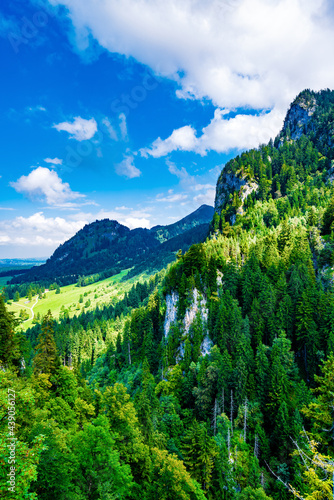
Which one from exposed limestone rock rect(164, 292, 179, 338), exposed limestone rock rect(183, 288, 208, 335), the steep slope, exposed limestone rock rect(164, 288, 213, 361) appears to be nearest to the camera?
exposed limestone rock rect(164, 288, 213, 361)

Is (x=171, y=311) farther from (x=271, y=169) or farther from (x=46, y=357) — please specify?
(x=271, y=169)

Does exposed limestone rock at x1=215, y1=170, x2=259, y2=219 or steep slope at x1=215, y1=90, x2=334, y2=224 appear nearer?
steep slope at x1=215, y1=90, x2=334, y2=224

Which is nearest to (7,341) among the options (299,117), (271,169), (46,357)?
(46,357)

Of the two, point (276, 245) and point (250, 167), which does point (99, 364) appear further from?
point (250, 167)

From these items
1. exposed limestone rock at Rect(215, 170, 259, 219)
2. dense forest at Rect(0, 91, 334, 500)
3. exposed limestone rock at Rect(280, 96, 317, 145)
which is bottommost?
dense forest at Rect(0, 91, 334, 500)

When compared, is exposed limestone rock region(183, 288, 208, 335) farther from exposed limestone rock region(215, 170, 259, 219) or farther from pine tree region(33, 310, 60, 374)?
exposed limestone rock region(215, 170, 259, 219)

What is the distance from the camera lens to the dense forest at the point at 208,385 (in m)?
19.4

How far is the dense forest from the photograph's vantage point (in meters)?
19.4

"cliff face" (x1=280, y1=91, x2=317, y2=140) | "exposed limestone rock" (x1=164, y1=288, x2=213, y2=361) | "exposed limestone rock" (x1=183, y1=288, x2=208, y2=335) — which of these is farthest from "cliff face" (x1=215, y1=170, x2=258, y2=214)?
"cliff face" (x1=280, y1=91, x2=317, y2=140)

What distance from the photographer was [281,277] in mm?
68375

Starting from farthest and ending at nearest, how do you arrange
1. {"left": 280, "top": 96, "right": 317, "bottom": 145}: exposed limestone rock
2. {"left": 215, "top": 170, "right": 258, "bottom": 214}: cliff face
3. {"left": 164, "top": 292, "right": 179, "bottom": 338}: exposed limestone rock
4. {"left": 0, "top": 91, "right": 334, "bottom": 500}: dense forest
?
{"left": 280, "top": 96, "right": 317, "bottom": 145}: exposed limestone rock
{"left": 215, "top": 170, "right": 258, "bottom": 214}: cliff face
{"left": 164, "top": 292, "right": 179, "bottom": 338}: exposed limestone rock
{"left": 0, "top": 91, "right": 334, "bottom": 500}: dense forest

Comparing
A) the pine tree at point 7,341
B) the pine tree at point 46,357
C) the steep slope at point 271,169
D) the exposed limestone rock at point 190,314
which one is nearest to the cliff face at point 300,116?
the steep slope at point 271,169

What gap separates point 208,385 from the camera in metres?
54.9

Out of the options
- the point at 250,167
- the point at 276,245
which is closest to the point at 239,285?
the point at 276,245
